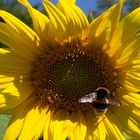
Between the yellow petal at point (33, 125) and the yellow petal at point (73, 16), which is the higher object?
the yellow petal at point (73, 16)

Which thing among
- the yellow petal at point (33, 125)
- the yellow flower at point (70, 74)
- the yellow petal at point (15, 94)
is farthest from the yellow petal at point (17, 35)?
the yellow petal at point (33, 125)

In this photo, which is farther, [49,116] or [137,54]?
[49,116]

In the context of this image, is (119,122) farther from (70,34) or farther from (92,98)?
(70,34)

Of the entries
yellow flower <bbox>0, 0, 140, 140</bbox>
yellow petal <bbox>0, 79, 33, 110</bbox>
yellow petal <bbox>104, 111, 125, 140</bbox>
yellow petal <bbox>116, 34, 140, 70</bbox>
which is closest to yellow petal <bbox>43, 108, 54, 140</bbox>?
yellow flower <bbox>0, 0, 140, 140</bbox>

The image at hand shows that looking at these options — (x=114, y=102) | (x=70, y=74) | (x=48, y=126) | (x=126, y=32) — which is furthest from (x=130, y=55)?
(x=48, y=126)

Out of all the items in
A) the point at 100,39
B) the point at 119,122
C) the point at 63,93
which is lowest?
the point at 119,122

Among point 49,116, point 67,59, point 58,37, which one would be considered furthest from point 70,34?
point 49,116

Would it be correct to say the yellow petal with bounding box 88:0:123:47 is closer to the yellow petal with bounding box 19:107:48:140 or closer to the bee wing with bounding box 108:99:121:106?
the bee wing with bounding box 108:99:121:106

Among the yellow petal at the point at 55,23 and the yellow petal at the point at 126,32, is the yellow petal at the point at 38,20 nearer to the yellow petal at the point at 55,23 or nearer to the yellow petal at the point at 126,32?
the yellow petal at the point at 55,23
